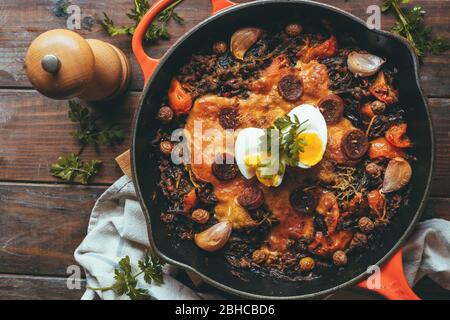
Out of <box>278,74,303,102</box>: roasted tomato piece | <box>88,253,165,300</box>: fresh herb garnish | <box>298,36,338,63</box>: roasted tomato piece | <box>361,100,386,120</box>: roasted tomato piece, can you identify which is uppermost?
<box>298,36,338,63</box>: roasted tomato piece

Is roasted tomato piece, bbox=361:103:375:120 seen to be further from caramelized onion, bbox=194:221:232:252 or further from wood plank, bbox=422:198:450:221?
caramelized onion, bbox=194:221:232:252

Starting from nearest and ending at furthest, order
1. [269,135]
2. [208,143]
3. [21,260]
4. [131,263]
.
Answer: [269,135]
[208,143]
[131,263]
[21,260]

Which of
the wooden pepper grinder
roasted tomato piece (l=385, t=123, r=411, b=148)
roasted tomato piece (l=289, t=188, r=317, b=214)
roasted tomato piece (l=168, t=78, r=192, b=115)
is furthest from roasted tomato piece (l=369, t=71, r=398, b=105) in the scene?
the wooden pepper grinder

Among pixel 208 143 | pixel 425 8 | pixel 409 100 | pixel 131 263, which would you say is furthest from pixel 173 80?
pixel 425 8

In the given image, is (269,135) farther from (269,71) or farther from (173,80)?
(173,80)

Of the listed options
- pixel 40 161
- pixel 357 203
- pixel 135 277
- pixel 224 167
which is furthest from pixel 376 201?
pixel 40 161

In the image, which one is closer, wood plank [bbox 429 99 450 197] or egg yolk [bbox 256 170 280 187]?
egg yolk [bbox 256 170 280 187]

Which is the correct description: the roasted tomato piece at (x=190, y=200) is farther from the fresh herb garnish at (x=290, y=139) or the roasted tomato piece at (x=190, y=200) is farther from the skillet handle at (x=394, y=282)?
the skillet handle at (x=394, y=282)
